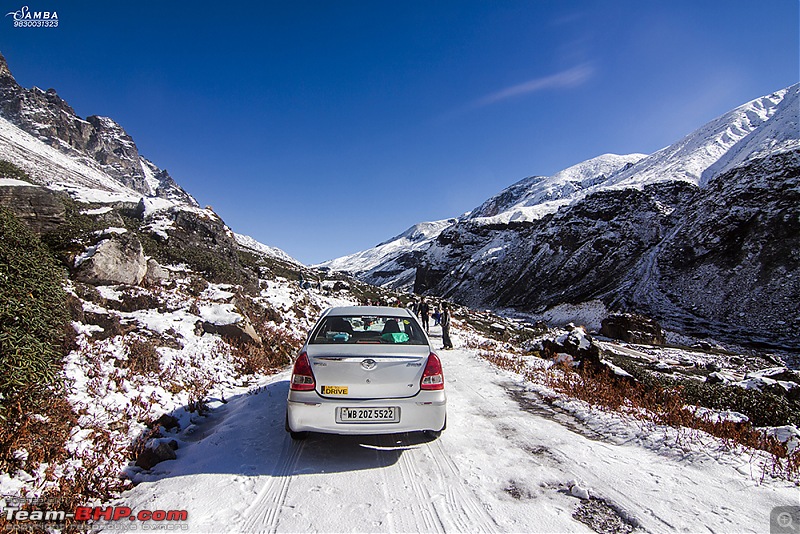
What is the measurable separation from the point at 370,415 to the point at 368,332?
5.00 ft

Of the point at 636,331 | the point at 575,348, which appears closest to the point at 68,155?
the point at 575,348

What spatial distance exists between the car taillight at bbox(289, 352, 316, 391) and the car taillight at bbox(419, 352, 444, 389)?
1407 millimetres

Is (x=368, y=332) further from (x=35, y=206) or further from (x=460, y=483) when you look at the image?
(x=35, y=206)

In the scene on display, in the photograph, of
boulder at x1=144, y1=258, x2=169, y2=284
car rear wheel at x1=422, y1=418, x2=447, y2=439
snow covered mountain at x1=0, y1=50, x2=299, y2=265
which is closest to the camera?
car rear wheel at x1=422, y1=418, x2=447, y2=439

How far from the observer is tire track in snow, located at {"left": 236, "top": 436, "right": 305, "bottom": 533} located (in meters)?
3.19

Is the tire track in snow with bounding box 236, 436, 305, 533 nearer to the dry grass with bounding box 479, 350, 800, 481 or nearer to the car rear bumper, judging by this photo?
the car rear bumper

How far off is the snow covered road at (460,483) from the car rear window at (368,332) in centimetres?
146

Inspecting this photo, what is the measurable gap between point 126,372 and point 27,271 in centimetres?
276

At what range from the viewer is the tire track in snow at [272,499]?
10.5ft

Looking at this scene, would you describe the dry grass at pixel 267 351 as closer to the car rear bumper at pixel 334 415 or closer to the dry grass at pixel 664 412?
the car rear bumper at pixel 334 415

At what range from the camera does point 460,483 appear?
3949mm

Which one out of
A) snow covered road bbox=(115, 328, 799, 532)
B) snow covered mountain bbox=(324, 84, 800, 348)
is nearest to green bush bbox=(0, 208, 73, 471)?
snow covered road bbox=(115, 328, 799, 532)

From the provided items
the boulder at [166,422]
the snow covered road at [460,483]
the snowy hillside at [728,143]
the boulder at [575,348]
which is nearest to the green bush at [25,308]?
the boulder at [166,422]

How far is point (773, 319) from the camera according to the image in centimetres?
2928
